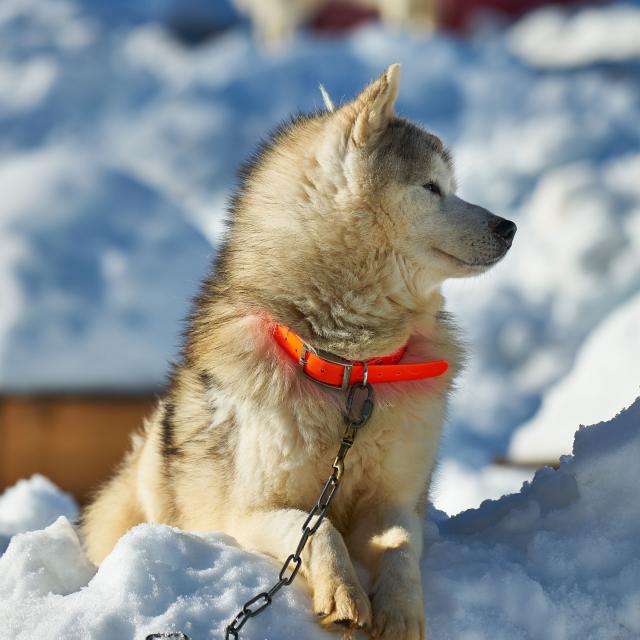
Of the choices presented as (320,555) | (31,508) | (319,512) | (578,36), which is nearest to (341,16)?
(578,36)

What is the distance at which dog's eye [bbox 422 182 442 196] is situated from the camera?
2559mm

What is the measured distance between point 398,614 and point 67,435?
3440 mm

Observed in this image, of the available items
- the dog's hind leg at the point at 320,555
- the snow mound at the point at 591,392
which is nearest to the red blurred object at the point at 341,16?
the snow mound at the point at 591,392

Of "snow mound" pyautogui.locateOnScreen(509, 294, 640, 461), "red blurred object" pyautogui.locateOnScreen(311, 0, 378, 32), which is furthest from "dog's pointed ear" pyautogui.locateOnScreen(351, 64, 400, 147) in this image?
"red blurred object" pyautogui.locateOnScreen(311, 0, 378, 32)

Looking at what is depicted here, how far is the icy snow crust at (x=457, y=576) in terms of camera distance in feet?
6.69

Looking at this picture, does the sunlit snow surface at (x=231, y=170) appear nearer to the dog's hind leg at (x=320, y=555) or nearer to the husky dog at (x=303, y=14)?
the husky dog at (x=303, y=14)

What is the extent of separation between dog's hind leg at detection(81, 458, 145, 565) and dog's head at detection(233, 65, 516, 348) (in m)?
0.83

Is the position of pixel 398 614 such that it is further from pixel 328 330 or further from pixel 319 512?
pixel 328 330

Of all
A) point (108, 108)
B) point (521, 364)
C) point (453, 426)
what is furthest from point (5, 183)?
point (108, 108)

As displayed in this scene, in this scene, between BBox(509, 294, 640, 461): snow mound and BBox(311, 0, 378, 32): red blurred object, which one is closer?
BBox(509, 294, 640, 461): snow mound

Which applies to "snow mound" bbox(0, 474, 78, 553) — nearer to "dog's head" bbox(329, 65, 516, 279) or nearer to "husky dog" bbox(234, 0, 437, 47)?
"dog's head" bbox(329, 65, 516, 279)

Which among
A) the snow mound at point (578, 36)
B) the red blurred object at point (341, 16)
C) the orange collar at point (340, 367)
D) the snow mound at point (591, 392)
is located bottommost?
the orange collar at point (340, 367)

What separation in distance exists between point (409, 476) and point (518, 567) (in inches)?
12.6

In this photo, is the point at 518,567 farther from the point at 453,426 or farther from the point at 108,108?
the point at 108,108
